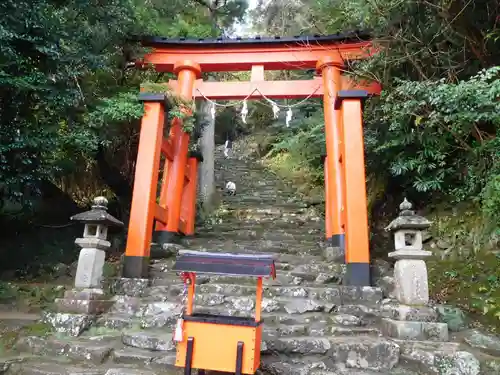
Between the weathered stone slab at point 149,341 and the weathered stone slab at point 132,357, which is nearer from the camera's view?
the weathered stone slab at point 132,357

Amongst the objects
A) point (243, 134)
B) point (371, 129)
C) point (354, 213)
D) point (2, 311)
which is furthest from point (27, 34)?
point (243, 134)

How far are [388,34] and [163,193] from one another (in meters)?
5.20

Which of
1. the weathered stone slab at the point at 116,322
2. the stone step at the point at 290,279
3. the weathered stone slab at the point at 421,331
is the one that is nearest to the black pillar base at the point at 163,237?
the stone step at the point at 290,279

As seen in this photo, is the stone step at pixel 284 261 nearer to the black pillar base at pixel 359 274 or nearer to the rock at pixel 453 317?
the black pillar base at pixel 359 274

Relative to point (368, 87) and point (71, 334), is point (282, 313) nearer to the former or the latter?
point (71, 334)

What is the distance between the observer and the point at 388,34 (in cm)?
691

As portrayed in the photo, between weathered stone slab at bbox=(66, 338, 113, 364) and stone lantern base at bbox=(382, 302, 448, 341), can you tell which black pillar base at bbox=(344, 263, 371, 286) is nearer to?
stone lantern base at bbox=(382, 302, 448, 341)

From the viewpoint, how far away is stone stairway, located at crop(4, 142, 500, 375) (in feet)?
13.0

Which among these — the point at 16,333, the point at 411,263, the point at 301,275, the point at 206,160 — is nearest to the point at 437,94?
the point at 411,263

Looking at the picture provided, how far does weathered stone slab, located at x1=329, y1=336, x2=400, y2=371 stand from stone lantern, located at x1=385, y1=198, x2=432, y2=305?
27.3 inches

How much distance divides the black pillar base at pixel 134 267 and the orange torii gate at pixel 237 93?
62 centimetres

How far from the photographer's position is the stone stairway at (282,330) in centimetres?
395

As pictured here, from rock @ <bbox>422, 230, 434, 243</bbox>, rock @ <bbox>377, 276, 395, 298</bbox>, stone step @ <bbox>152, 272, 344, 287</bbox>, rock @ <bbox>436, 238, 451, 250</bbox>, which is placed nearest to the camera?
rock @ <bbox>377, 276, 395, 298</bbox>

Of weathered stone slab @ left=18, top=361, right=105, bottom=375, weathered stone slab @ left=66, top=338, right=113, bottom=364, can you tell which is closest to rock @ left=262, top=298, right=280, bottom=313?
weathered stone slab @ left=66, top=338, right=113, bottom=364
